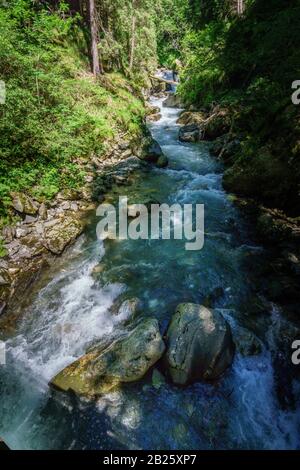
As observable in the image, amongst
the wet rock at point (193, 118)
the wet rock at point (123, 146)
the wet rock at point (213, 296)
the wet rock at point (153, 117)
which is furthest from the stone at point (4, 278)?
the wet rock at point (153, 117)

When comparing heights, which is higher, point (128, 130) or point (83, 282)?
point (128, 130)

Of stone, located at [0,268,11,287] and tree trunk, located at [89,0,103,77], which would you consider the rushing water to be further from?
tree trunk, located at [89,0,103,77]

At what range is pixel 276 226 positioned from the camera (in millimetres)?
6887

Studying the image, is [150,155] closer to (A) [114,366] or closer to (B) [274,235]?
(B) [274,235]

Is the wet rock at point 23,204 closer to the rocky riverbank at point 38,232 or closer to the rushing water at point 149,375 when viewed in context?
the rocky riverbank at point 38,232

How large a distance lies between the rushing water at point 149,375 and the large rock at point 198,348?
7.4 inches

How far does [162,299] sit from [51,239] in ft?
10.1

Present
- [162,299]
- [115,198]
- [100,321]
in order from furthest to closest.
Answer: [115,198], [162,299], [100,321]

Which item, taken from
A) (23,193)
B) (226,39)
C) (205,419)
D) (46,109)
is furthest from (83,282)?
(226,39)

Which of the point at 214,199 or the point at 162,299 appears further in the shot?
the point at 214,199

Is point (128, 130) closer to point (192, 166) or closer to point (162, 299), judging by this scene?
point (192, 166)

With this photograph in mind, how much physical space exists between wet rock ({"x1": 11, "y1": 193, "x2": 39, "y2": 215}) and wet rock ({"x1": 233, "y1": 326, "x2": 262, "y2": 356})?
17.7 ft

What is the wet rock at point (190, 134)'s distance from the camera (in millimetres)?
14031

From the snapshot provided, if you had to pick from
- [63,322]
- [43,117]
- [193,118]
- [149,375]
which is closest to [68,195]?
[43,117]
